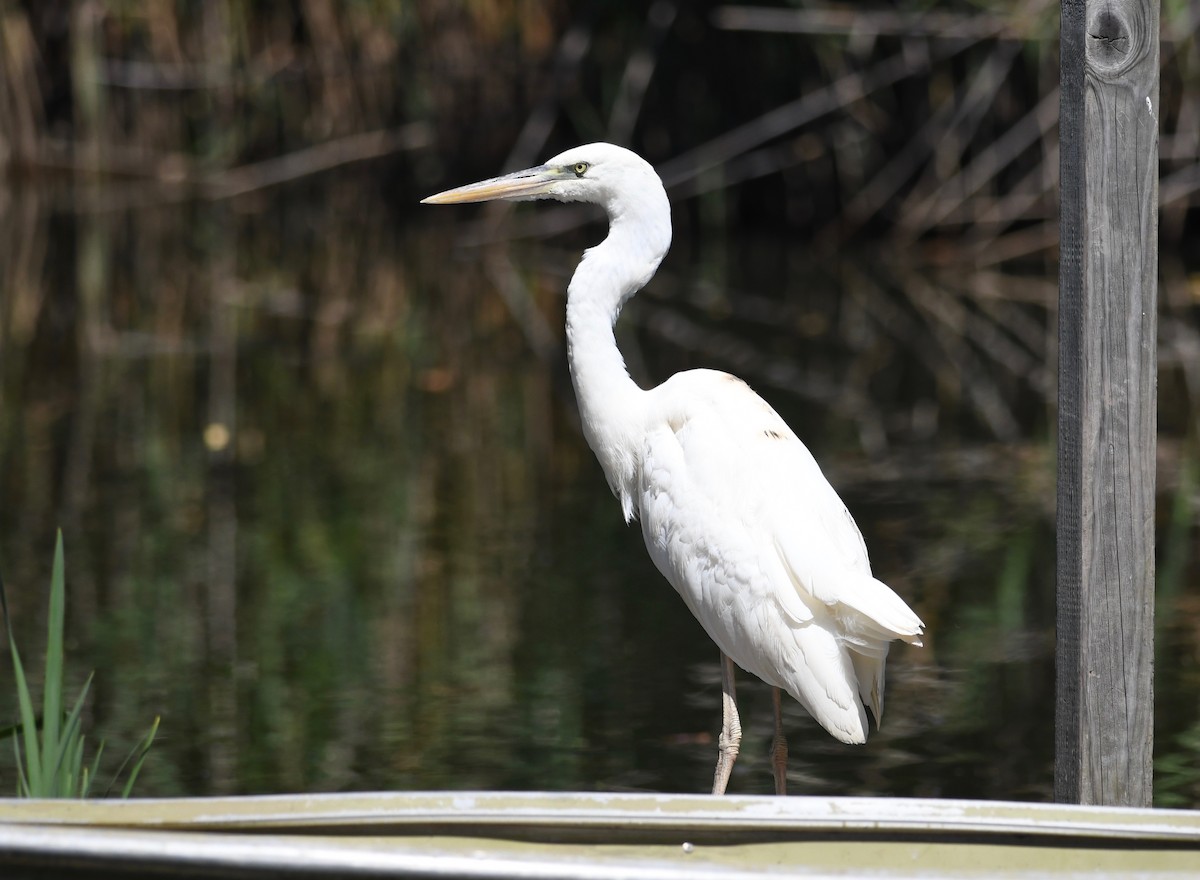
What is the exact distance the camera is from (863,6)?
13.3 meters

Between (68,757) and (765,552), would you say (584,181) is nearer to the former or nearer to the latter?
(765,552)

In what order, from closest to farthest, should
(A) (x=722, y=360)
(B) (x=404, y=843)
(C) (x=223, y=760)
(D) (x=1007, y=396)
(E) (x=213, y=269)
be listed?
(B) (x=404, y=843) < (C) (x=223, y=760) < (D) (x=1007, y=396) < (A) (x=722, y=360) < (E) (x=213, y=269)

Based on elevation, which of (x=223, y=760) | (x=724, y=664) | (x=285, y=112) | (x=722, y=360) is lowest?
(x=223, y=760)

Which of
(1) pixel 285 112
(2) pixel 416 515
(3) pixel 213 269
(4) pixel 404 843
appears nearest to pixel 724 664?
(4) pixel 404 843

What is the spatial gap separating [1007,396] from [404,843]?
6262 millimetres

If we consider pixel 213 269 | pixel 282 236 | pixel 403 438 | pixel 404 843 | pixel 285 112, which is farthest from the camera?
pixel 285 112

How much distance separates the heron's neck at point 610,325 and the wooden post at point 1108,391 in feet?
3.62

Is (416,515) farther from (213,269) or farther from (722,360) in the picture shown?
(213,269)

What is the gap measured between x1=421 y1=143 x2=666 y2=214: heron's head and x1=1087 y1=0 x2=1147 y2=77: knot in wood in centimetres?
119

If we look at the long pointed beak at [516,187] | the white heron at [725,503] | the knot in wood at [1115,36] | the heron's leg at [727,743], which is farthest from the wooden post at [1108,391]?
the long pointed beak at [516,187]

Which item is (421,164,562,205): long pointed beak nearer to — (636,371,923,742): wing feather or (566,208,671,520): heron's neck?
(566,208,671,520): heron's neck

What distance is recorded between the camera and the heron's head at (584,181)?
3.76 meters

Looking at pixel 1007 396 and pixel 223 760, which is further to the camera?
pixel 1007 396

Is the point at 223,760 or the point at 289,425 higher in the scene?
the point at 289,425
